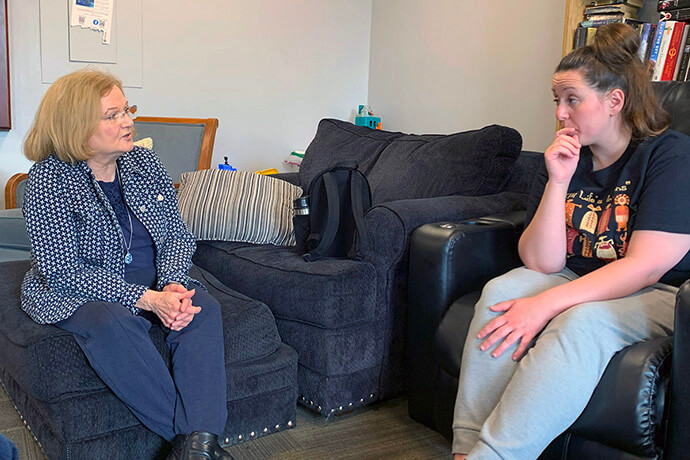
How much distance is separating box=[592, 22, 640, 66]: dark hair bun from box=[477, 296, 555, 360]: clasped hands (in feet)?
1.87

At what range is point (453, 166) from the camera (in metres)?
2.26

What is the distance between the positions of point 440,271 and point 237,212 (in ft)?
3.04

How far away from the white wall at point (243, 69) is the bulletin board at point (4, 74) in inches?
1.8

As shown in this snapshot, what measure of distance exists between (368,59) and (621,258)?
2914 millimetres

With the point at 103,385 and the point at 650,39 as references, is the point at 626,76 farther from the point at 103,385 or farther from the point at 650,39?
the point at 103,385

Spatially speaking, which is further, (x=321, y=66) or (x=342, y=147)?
(x=321, y=66)

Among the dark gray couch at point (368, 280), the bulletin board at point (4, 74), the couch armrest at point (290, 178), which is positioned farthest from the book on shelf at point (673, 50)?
the bulletin board at point (4, 74)

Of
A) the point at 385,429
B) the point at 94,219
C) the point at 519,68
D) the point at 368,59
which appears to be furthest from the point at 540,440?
the point at 368,59

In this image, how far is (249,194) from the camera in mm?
2426

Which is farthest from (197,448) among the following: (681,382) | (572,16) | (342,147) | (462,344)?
(572,16)

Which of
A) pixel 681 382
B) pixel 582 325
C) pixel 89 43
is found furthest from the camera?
pixel 89 43

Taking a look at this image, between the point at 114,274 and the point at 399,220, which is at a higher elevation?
the point at 399,220

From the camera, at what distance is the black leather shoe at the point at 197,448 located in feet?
4.88

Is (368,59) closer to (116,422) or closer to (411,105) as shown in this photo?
(411,105)
